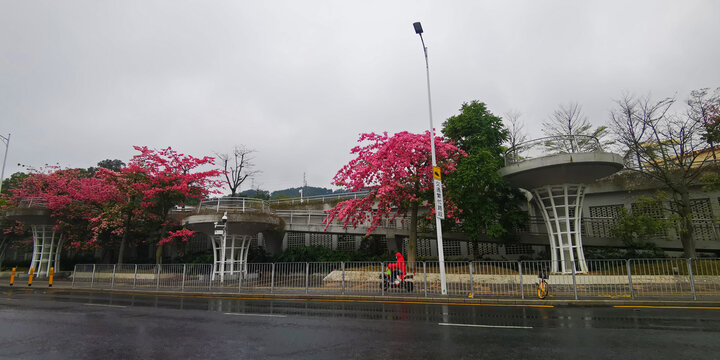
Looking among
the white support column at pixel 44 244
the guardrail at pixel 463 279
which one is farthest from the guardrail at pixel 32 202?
the guardrail at pixel 463 279

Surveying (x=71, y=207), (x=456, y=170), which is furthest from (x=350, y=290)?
(x=71, y=207)

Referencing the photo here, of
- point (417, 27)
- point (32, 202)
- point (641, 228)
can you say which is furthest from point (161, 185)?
point (641, 228)

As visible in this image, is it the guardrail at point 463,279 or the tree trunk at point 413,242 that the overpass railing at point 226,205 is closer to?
the guardrail at point 463,279

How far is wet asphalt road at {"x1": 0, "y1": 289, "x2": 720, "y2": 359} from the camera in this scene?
6.31 meters

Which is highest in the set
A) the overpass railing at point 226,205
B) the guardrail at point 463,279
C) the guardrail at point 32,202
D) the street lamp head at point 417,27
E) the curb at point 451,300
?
the street lamp head at point 417,27

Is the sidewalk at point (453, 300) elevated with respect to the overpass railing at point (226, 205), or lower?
lower

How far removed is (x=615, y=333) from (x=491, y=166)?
38.9ft

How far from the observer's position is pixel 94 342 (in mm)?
7410

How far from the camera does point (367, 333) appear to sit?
25.9 feet

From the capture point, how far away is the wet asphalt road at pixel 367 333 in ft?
20.7

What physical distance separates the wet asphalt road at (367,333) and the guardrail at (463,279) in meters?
2.55

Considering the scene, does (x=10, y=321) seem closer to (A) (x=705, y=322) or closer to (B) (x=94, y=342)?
(B) (x=94, y=342)

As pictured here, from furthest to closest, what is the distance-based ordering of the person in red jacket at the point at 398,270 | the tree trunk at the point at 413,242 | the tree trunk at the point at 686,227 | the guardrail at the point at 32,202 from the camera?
the guardrail at the point at 32,202, the tree trunk at the point at 413,242, the tree trunk at the point at 686,227, the person in red jacket at the point at 398,270

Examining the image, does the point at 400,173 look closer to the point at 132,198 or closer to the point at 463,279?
the point at 463,279
